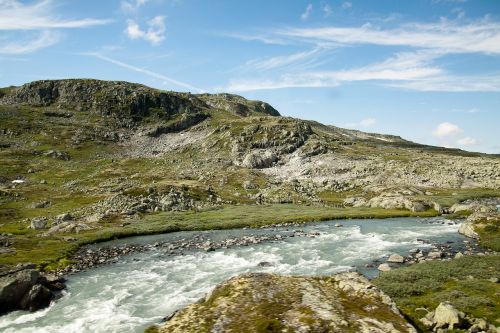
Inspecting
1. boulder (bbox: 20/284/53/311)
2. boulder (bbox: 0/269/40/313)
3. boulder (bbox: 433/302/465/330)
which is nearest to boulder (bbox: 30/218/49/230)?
boulder (bbox: 0/269/40/313)

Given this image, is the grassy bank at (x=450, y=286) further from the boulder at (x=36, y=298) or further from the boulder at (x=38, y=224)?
the boulder at (x=38, y=224)

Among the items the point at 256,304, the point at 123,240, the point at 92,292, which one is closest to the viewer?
the point at 256,304

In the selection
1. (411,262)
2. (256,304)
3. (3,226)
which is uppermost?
(256,304)

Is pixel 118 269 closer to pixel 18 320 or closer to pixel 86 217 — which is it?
pixel 18 320

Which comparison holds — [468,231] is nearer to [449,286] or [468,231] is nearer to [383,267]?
[383,267]

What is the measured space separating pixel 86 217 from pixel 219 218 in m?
32.5

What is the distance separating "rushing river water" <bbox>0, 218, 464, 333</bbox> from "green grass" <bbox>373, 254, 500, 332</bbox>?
637 centimetres

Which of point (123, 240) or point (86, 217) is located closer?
point (123, 240)

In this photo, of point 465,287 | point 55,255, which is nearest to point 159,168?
point 55,255

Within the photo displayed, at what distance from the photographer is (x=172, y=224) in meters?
86.5

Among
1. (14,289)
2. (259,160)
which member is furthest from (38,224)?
(259,160)

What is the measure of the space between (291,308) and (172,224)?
67520 millimetres

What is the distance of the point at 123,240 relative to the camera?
250 feet

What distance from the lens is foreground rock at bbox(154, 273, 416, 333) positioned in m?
20.0
